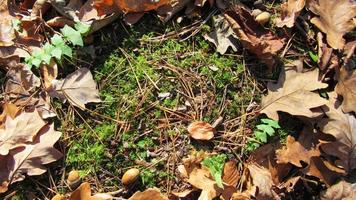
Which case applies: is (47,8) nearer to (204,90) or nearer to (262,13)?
(204,90)

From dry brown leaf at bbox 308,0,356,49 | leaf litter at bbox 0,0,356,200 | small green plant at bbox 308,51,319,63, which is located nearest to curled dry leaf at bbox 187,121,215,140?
leaf litter at bbox 0,0,356,200

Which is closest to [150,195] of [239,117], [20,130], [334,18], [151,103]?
[151,103]

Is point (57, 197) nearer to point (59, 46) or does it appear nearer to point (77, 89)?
point (77, 89)

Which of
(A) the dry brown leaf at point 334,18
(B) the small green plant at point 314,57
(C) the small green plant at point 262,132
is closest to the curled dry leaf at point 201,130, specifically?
(C) the small green plant at point 262,132

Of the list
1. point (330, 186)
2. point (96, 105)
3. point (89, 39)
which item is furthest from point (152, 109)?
point (330, 186)

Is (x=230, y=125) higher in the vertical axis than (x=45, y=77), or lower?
lower

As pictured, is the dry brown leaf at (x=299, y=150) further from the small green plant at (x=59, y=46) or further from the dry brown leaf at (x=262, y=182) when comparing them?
the small green plant at (x=59, y=46)

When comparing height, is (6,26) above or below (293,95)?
above
